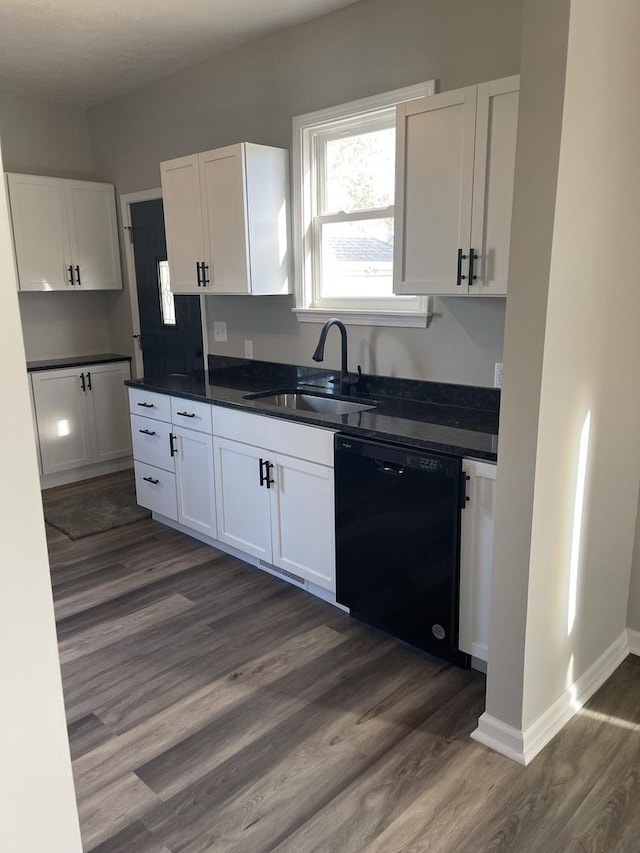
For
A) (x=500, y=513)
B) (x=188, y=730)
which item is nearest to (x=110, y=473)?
(x=188, y=730)

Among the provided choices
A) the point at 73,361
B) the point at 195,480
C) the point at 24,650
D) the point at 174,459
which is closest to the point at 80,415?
the point at 73,361

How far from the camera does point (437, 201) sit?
8.42 feet

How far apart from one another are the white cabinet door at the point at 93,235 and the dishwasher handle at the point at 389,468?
11.0 ft

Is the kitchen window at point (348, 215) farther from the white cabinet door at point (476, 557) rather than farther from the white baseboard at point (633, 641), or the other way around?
the white baseboard at point (633, 641)

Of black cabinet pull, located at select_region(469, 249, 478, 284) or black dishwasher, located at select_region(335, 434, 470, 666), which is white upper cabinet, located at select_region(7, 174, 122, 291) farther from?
black cabinet pull, located at select_region(469, 249, 478, 284)

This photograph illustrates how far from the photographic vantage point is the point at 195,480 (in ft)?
11.7

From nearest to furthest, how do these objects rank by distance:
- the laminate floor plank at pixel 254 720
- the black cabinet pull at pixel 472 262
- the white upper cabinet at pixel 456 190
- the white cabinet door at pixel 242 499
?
the laminate floor plank at pixel 254 720 → the white upper cabinet at pixel 456 190 → the black cabinet pull at pixel 472 262 → the white cabinet door at pixel 242 499

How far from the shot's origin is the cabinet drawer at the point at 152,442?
3.69m

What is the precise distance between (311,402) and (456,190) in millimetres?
1400

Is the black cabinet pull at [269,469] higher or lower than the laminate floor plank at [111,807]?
higher

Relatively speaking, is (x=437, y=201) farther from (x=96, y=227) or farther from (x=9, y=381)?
(x=96, y=227)

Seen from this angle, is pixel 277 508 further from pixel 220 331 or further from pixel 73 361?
pixel 73 361

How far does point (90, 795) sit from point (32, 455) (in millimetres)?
1401

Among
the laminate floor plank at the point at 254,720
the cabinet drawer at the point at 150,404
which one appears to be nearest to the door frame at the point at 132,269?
the cabinet drawer at the point at 150,404
